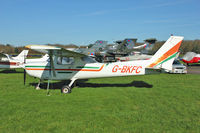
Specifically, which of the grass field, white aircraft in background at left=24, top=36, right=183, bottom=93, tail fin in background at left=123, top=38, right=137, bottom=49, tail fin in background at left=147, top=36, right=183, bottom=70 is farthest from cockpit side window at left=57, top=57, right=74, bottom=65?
tail fin in background at left=123, top=38, right=137, bottom=49

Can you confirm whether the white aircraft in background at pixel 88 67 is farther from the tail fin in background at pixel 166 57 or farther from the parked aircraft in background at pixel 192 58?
the parked aircraft in background at pixel 192 58

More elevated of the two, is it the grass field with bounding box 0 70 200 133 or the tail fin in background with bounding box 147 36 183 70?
the tail fin in background with bounding box 147 36 183 70

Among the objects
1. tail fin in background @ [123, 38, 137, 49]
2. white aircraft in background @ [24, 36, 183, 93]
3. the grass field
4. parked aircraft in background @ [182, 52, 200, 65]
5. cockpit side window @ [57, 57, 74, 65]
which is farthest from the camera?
tail fin in background @ [123, 38, 137, 49]

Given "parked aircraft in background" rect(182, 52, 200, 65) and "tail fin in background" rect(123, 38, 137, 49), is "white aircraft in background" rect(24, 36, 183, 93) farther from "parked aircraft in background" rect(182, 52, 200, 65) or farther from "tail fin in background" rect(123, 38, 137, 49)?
"tail fin in background" rect(123, 38, 137, 49)

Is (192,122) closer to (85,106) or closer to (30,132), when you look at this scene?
(85,106)

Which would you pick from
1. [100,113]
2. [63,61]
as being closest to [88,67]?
[63,61]

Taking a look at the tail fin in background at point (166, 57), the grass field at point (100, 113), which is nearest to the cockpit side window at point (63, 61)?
the grass field at point (100, 113)

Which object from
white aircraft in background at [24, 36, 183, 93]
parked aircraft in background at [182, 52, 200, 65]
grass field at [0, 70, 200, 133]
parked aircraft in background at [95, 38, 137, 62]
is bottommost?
grass field at [0, 70, 200, 133]

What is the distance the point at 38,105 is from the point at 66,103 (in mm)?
1006

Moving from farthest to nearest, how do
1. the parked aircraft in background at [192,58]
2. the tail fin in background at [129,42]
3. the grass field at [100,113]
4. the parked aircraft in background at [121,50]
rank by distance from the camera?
the parked aircraft in background at [121,50]
the tail fin in background at [129,42]
the parked aircraft in background at [192,58]
the grass field at [100,113]

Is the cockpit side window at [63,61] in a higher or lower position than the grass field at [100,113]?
higher

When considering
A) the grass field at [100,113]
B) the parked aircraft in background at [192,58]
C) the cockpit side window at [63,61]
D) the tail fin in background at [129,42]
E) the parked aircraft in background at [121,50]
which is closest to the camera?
the grass field at [100,113]

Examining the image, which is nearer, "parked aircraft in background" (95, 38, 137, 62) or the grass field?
the grass field

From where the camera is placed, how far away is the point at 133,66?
26.6 feet
